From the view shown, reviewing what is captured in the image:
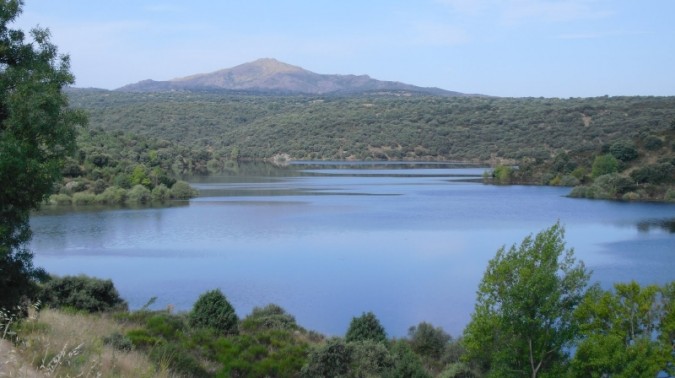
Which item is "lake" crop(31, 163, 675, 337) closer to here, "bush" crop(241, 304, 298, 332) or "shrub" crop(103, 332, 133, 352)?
"bush" crop(241, 304, 298, 332)

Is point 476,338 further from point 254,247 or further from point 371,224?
point 371,224

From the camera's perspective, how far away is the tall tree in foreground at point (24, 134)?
26.6 feet

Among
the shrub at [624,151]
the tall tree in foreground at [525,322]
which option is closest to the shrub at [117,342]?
the tall tree in foreground at [525,322]

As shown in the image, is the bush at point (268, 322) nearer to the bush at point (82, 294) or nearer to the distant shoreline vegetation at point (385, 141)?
the bush at point (82, 294)

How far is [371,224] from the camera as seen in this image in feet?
137

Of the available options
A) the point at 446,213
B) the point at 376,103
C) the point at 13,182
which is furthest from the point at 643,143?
the point at 376,103

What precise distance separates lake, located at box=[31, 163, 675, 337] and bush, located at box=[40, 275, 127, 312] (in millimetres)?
3630

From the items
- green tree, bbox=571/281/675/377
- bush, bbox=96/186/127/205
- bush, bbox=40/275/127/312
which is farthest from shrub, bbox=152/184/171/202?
green tree, bbox=571/281/675/377

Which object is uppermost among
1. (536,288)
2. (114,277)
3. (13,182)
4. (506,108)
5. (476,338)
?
(506,108)

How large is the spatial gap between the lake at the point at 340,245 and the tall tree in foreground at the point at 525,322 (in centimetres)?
580

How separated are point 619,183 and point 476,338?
156 ft

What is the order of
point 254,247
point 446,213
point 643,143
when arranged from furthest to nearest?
1. point 643,143
2. point 446,213
3. point 254,247

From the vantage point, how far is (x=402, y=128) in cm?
11175

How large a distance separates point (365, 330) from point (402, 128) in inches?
3850
